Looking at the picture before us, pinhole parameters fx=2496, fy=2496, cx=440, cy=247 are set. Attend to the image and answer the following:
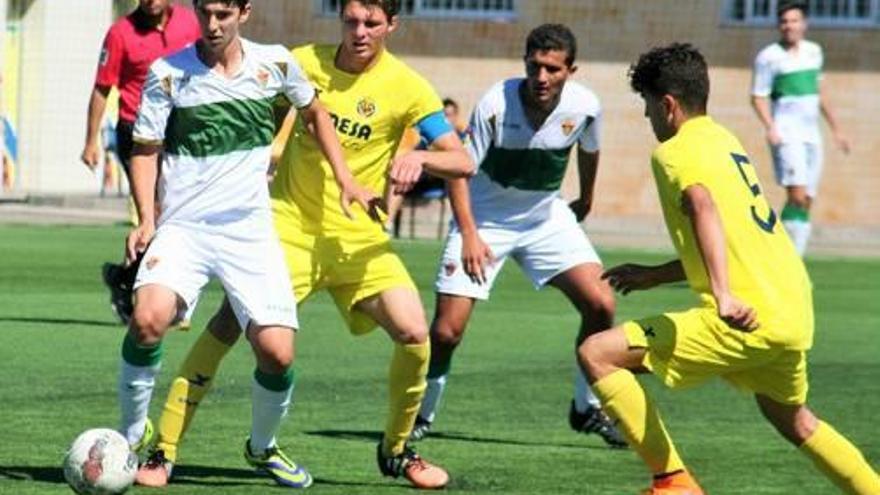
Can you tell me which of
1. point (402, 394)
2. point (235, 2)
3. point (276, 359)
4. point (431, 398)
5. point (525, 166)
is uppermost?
point (235, 2)

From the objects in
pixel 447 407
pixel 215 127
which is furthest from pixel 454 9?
pixel 215 127

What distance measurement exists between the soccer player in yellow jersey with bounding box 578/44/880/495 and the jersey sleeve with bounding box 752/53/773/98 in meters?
12.5

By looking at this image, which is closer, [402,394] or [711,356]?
[711,356]

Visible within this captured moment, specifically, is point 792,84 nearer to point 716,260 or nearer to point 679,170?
point 679,170

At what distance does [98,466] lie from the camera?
9.01 m

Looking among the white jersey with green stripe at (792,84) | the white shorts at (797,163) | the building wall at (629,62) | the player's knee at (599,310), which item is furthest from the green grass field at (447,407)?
the building wall at (629,62)

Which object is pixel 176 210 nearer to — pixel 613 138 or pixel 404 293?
pixel 404 293

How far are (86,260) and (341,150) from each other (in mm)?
13599

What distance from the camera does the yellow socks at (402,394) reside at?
411 inches

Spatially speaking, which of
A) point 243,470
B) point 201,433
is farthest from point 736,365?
point 201,433

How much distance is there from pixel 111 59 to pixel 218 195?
592cm

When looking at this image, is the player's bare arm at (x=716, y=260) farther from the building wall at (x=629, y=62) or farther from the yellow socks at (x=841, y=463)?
the building wall at (x=629, y=62)

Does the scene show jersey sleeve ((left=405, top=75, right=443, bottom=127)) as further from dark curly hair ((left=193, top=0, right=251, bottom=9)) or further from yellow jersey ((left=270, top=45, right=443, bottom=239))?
dark curly hair ((left=193, top=0, right=251, bottom=9))

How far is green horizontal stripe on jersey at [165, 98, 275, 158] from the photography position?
9781 mm
